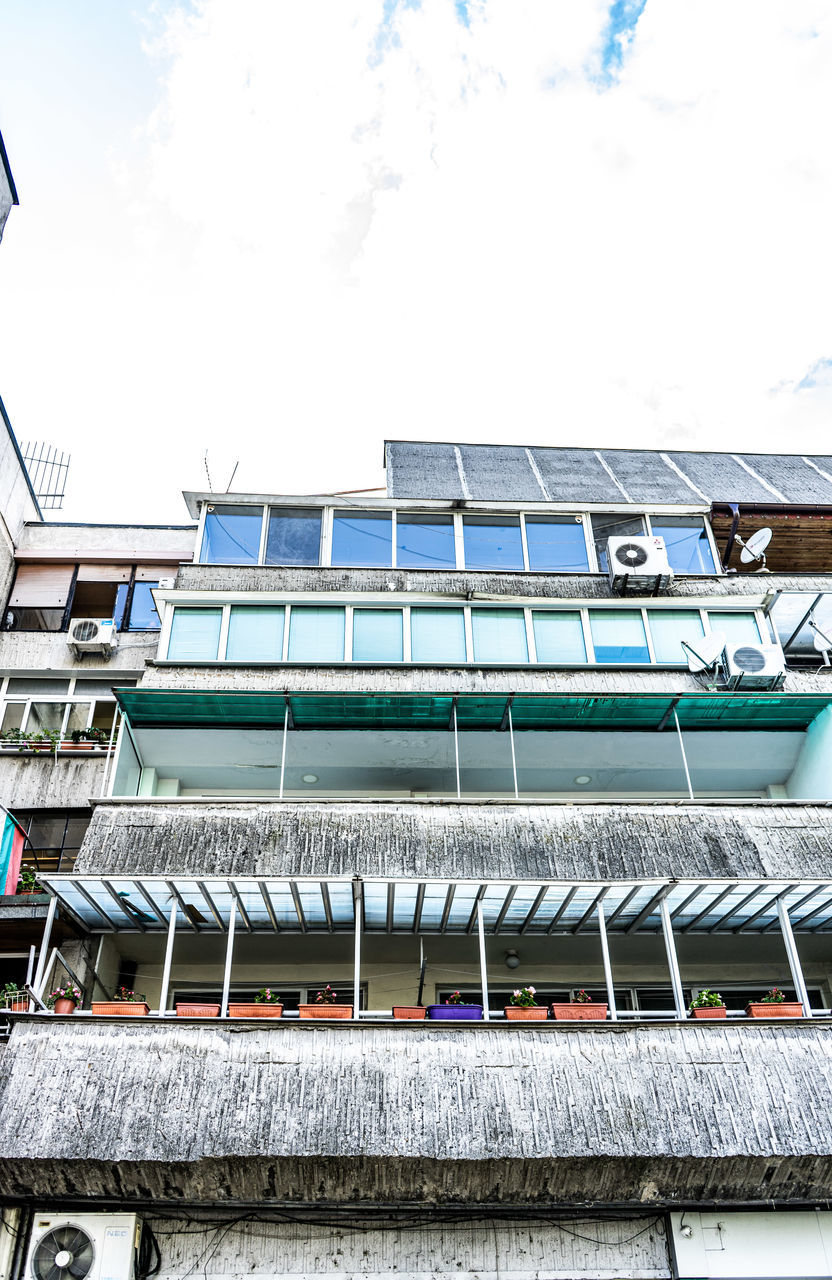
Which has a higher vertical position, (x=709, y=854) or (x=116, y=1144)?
(x=709, y=854)

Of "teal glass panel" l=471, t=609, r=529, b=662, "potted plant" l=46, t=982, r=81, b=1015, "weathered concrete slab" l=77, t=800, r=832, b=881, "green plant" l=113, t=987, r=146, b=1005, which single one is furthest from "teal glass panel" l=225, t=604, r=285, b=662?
"potted plant" l=46, t=982, r=81, b=1015

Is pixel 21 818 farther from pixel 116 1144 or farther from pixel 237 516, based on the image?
pixel 116 1144

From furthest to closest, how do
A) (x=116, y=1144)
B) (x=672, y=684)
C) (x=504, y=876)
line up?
(x=672, y=684) < (x=504, y=876) < (x=116, y=1144)

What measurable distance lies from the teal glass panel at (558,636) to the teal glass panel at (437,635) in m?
1.36

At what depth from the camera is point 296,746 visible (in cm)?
1577

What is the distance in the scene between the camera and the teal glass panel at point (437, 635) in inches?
642

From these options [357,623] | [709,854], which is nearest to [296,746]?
[357,623]

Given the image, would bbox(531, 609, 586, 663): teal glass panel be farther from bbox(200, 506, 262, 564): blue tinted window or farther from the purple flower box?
the purple flower box

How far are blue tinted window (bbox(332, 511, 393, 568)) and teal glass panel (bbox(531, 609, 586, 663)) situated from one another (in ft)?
10.7

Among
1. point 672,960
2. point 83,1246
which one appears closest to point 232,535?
point 672,960

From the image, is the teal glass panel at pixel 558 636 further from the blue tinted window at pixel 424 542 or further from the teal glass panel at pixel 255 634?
the teal glass panel at pixel 255 634

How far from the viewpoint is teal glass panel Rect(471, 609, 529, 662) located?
16.3 meters

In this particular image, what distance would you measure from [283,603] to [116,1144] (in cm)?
907

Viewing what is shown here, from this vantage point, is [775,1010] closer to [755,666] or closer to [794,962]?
[794,962]
